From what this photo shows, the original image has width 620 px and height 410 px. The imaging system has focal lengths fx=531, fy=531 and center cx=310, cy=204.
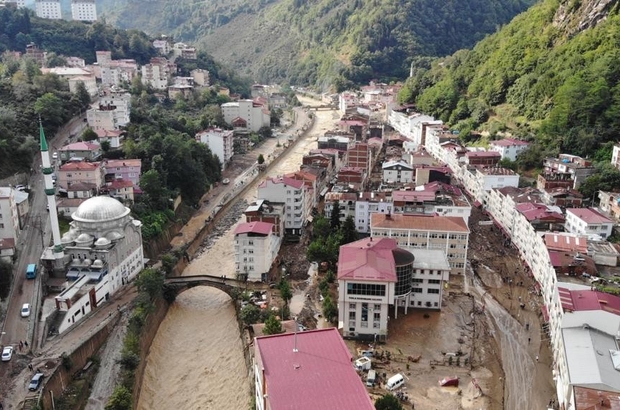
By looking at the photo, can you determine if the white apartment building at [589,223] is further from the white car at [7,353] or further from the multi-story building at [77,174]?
the multi-story building at [77,174]

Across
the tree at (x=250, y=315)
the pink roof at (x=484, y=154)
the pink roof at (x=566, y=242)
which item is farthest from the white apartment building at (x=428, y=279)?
the pink roof at (x=484, y=154)

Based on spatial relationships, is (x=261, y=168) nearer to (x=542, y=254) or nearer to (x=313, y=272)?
(x=313, y=272)

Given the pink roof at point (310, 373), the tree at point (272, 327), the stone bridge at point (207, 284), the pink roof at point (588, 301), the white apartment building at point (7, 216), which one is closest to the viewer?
the pink roof at point (310, 373)

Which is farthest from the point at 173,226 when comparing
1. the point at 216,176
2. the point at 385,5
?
the point at 385,5

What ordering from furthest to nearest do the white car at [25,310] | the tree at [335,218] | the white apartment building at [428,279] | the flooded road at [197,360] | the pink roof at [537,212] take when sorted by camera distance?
the tree at [335,218] < the pink roof at [537,212] < the white apartment building at [428,279] < the white car at [25,310] < the flooded road at [197,360]

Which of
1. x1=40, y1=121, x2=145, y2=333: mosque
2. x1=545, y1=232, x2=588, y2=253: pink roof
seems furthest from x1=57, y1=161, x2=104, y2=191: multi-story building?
x1=545, y1=232, x2=588, y2=253: pink roof

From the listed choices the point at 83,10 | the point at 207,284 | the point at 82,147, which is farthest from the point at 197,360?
the point at 83,10

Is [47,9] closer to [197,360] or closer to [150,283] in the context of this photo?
[150,283]
